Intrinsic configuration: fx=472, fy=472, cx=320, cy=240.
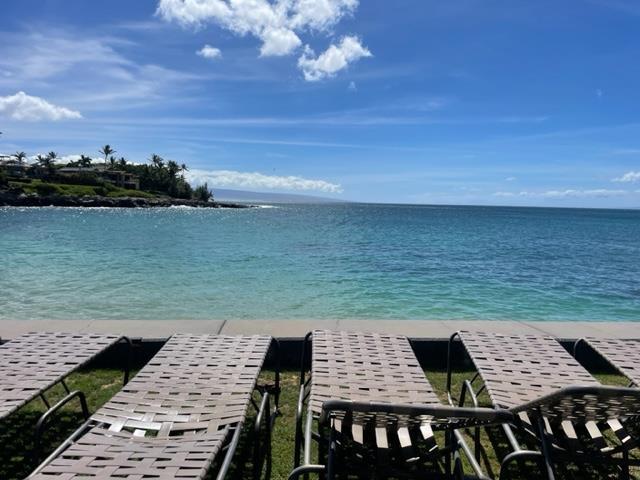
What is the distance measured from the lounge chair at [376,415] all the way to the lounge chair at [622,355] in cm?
156

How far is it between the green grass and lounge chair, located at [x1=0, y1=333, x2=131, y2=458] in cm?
8989

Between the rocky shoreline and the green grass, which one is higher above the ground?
the green grass

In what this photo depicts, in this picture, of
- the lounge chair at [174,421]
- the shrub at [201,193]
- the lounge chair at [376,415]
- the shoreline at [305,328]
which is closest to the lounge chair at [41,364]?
the lounge chair at [174,421]

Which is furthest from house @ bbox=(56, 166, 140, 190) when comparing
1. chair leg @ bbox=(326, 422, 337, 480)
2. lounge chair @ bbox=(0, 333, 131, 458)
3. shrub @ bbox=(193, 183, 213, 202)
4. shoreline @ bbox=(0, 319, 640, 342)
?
chair leg @ bbox=(326, 422, 337, 480)

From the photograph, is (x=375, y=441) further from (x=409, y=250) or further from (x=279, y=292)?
(x=409, y=250)

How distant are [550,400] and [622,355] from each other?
2.15 meters

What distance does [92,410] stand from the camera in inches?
156

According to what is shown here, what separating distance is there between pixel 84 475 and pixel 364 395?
164cm

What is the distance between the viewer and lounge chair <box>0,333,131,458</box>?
2.79m

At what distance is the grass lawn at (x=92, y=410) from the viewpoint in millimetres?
3116

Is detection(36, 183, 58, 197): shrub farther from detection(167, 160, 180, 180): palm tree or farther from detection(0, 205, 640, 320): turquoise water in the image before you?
detection(0, 205, 640, 320): turquoise water

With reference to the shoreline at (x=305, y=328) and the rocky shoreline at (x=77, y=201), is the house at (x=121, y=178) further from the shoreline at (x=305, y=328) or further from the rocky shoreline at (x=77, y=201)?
the shoreline at (x=305, y=328)

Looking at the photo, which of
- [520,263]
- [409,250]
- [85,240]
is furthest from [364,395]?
[85,240]

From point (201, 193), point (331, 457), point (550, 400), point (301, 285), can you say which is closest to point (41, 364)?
point (331, 457)
